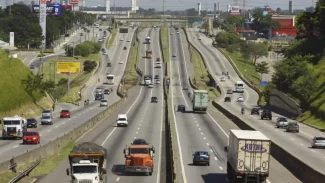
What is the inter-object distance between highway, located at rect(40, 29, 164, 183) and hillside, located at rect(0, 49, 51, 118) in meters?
11.2

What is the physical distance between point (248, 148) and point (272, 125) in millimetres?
59336

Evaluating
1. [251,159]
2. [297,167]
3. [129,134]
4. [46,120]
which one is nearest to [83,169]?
[251,159]

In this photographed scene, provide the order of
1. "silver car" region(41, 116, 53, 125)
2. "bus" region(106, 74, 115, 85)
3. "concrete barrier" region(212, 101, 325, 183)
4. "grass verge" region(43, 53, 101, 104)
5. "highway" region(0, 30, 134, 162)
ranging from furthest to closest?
"bus" region(106, 74, 115, 85)
"grass verge" region(43, 53, 101, 104)
"silver car" region(41, 116, 53, 125)
"highway" region(0, 30, 134, 162)
"concrete barrier" region(212, 101, 325, 183)

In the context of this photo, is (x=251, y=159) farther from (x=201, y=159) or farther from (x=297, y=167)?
(x=201, y=159)

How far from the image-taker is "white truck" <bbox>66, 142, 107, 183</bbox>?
35.9 meters

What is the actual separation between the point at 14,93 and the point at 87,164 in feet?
230

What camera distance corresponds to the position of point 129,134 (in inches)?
3187

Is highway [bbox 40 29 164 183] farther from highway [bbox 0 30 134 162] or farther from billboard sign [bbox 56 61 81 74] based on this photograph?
billboard sign [bbox 56 61 81 74]

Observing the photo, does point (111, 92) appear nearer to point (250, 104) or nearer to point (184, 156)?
point (250, 104)

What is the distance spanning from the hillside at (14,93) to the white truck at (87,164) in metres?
58.6

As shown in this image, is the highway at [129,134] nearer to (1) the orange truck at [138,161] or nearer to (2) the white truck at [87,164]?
(1) the orange truck at [138,161]

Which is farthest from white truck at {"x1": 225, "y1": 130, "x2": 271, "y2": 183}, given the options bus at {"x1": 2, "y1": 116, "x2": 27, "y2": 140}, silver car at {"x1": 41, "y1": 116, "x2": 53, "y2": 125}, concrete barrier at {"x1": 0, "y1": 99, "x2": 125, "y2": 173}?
silver car at {"x1": 41, "y1": 116, "x2": 53, "y2": 125}

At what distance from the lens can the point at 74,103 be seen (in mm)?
143750

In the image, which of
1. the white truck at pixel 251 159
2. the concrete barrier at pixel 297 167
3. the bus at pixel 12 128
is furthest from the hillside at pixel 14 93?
the white truck at pixel 251 159
